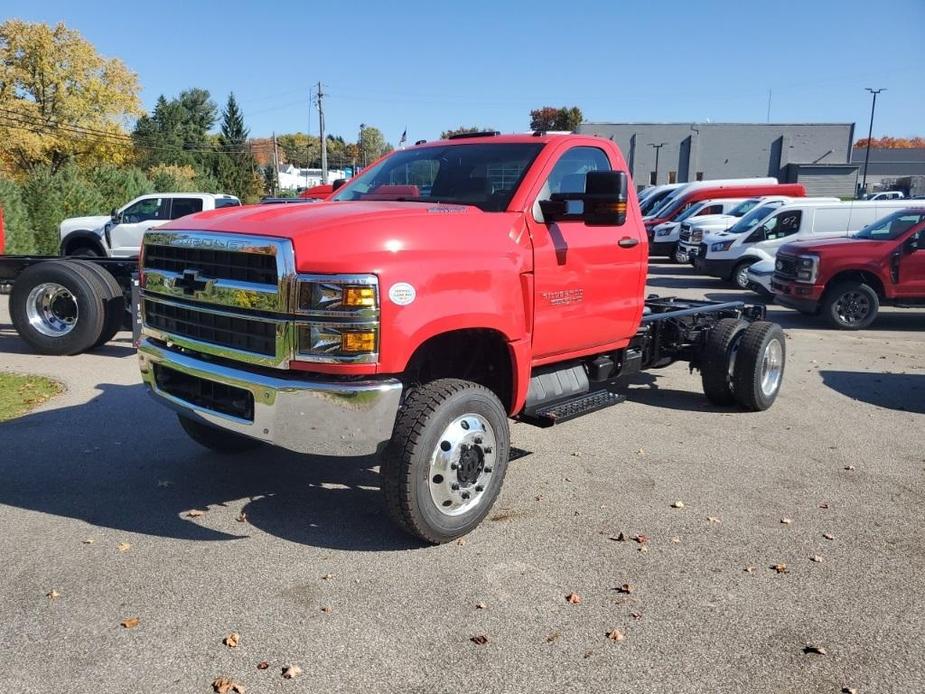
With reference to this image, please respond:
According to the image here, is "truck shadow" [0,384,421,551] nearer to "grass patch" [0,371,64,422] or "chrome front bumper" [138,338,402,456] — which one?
"grass patch" [0,371,64,422]

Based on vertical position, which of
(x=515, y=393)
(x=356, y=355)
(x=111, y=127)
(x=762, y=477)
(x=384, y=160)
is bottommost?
(x=762, y=477)

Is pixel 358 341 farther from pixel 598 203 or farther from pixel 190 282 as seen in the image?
pixel 598 203

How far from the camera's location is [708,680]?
3.08 m

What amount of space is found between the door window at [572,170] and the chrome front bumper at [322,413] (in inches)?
66.4

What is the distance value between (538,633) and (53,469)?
3.74m

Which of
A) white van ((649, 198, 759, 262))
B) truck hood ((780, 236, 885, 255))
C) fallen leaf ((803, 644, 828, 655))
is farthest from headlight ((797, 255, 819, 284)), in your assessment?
white van ((649, 198, 759, 262))

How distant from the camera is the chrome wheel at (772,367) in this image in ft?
24.1

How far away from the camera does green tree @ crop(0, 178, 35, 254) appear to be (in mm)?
19000

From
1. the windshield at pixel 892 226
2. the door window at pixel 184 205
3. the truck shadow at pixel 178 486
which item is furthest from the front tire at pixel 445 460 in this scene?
the door window at pixel 184 205

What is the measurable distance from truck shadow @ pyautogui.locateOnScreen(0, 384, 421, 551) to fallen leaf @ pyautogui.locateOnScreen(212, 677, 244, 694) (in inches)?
49.9

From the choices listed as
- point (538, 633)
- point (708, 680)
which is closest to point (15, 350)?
point (538, 633)

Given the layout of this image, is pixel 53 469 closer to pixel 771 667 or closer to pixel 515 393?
pixel 515 393

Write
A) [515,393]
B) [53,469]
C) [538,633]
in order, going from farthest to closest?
[53,469] → [515,393] → [538,633]

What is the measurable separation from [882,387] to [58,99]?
57.8 metres
